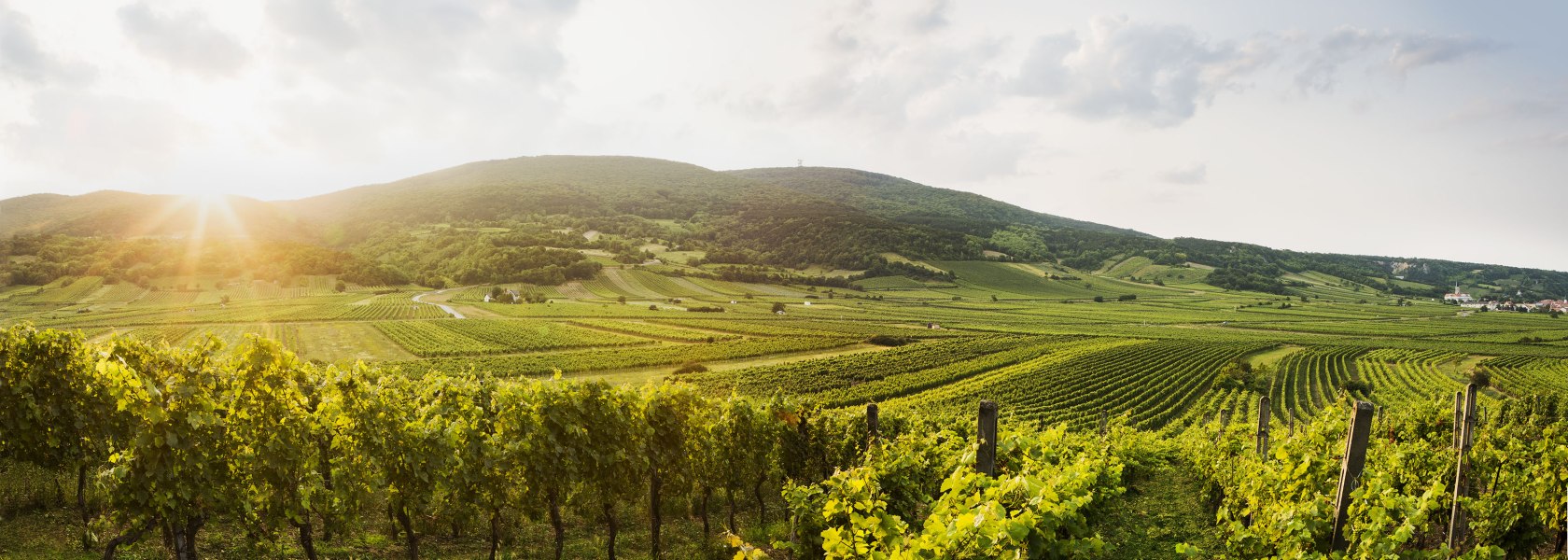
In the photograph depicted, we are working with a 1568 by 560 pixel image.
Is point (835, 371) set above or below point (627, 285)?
below

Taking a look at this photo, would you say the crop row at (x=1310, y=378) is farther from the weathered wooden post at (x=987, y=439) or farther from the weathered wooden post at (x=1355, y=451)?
the weathered wooden post at (x=987, y=439)

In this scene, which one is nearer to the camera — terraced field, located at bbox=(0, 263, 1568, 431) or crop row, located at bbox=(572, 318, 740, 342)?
terraced field, located at bbox=(0, 263, 1568, 431)

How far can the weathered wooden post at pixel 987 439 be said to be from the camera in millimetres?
6887

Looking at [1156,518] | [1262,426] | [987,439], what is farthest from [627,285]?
[987,439]

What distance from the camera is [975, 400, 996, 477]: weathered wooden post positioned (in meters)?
6.89

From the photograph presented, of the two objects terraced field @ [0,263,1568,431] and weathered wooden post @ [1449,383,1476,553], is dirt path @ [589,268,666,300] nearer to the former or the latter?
terraced field @ [0,263,1568,431]

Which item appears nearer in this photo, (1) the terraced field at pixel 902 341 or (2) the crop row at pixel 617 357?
(1) the terraced field at pixel 902 341

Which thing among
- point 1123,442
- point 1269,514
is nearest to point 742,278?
point 1123,442

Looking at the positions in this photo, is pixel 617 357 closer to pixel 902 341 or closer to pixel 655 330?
pixel 655 330

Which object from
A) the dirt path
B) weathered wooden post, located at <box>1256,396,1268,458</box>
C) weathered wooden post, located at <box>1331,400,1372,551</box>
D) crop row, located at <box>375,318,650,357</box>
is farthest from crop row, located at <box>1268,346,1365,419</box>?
the dirt path

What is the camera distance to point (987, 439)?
7.01 meters

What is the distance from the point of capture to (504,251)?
175 meters

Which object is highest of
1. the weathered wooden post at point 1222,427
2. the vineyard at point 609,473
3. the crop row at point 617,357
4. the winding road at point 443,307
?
the vineyard at point 609,473

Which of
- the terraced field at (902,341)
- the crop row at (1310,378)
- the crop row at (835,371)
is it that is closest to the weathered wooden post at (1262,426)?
the terraced field at (902,341)
